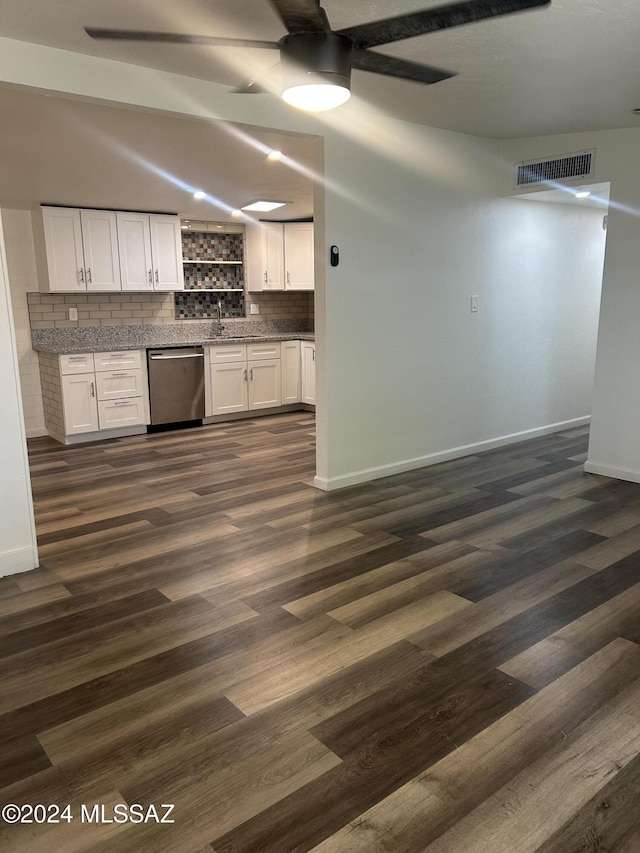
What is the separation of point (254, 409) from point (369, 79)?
4223 millimetres

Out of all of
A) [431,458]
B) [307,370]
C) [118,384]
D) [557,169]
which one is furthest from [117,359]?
[557,169]

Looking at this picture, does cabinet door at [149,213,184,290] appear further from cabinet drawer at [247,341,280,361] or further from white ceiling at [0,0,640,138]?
white ceiling at [0,0,640,138]

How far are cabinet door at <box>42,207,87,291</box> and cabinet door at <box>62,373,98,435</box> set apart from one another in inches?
36.3

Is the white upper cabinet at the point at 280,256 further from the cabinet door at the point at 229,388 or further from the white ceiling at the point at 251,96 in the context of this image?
the white ceiling at the point at 251,96

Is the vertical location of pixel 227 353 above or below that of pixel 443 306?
below

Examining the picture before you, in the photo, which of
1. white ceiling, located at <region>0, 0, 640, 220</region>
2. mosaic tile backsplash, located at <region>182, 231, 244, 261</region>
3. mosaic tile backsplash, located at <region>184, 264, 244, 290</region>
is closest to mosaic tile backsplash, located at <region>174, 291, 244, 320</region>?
mosaic tile backsplash, located at <region>184, 264, 244, 290</region>

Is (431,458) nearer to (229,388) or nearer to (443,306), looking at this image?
(443,306)

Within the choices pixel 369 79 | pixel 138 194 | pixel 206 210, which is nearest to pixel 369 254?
pixel 369 79

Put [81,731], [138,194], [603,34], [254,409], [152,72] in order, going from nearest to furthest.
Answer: [81,731] < [603,34] < [152,72] < [138,194] < [254,409]

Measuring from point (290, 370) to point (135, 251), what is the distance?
212 centimetres

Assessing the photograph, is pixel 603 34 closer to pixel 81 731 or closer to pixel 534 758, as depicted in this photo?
pixel 534 758

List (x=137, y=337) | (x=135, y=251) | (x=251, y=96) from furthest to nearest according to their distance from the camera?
1. (x=137, y=337)
2. (x=135, y=251)
3. (x=251, y=96)

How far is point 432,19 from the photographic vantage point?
1928 mm

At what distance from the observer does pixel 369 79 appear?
3.27 metres
